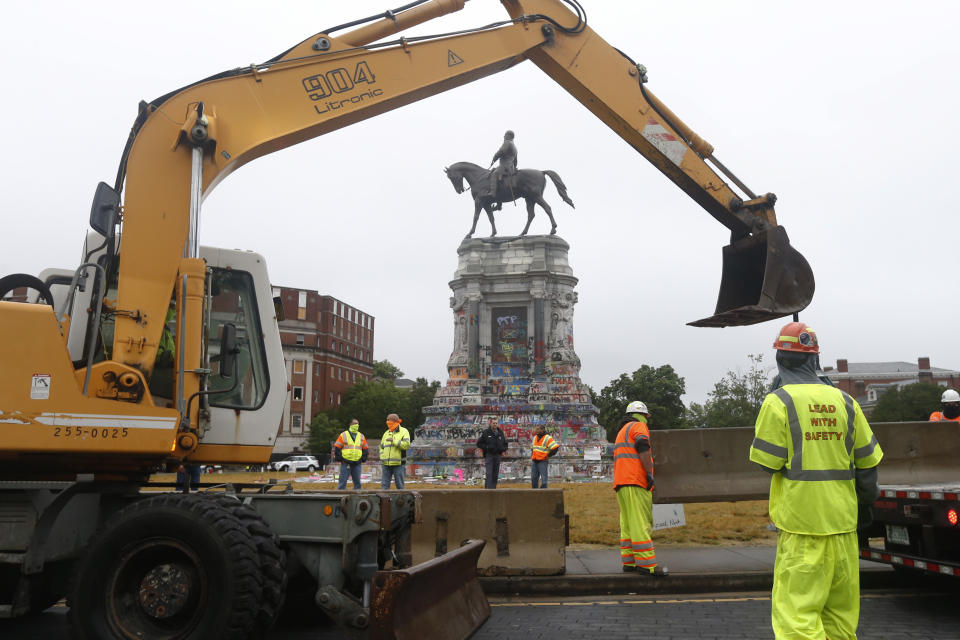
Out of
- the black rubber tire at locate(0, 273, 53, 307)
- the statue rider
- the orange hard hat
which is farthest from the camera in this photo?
the statue rider

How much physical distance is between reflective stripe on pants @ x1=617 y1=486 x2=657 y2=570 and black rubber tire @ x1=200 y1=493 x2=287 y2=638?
420 centimetres

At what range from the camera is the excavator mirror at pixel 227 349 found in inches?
212

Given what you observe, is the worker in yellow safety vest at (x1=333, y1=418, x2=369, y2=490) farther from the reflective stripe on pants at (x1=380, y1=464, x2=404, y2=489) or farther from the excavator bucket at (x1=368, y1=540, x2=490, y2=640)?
the excavator bucket at (x1=368, y1=540, x2=490, y2=640)

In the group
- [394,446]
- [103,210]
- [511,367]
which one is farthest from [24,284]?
[511,367]

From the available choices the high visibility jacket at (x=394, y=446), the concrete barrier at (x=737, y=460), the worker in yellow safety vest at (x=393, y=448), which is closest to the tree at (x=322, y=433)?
the worker in yellow safety vest at (x=393, y=448)

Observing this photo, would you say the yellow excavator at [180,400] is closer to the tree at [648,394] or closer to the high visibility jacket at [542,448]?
the high visibility jacket at [542,448]

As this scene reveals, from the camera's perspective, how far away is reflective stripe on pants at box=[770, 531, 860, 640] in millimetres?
3820

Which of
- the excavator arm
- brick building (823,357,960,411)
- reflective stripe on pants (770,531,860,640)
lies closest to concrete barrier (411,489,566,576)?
the excavator arm

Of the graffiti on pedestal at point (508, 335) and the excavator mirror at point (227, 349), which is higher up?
the graffiti on pedestal at point (508, 335)

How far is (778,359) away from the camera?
449cm

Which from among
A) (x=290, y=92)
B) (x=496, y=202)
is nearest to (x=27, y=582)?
(x=290, y=92)

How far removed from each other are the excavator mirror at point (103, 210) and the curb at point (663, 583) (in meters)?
4.96

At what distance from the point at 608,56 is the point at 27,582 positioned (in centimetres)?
738

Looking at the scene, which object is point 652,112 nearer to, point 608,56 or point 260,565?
point 608,56
